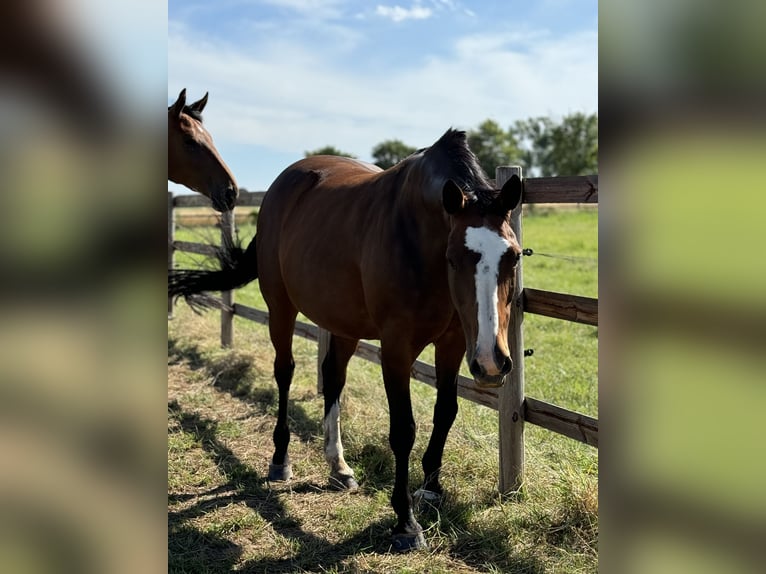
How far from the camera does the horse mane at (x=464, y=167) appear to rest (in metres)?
2.59

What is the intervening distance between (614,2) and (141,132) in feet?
1.45

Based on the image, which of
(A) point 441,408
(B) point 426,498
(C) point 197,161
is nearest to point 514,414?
(A) point 441,408

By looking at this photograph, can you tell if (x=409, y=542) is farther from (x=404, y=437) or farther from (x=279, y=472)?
(x=279, y=472)

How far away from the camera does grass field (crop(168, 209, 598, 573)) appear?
2.89 m

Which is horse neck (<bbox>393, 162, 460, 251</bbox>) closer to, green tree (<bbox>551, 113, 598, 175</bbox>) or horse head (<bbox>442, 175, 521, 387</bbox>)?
horse head (<bbox>442, 175, 521, 387</bbox>)

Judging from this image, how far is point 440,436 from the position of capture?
3.42 meters

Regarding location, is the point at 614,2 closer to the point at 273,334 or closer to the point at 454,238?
the point at 454,238

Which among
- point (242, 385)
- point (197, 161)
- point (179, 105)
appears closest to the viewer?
point (179, 105)

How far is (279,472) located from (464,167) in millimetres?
2263

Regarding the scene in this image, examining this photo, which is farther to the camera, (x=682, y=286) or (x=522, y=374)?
(x=522, y=374)

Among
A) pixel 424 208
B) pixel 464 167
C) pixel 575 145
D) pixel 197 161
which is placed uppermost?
pixel 575 145

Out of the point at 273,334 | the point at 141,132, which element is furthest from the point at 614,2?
the point at 273,334

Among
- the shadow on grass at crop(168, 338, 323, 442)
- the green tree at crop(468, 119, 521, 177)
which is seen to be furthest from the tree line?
the shadow on grass at crop(168, 338, 323, 442)

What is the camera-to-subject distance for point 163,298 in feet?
1.85
